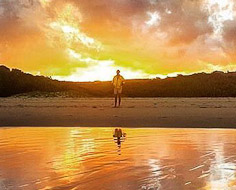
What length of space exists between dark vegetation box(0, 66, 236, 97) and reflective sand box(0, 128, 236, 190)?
4544 cm

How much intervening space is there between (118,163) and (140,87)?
56390 mm

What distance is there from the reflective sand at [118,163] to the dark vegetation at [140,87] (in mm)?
45442

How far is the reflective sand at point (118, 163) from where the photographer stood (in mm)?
4926

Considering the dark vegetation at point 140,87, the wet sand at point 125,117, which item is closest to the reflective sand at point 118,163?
the wet sand at point 125,117

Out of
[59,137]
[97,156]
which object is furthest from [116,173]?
[59,137]

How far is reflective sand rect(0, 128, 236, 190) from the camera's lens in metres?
4.93

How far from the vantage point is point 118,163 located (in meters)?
6.38

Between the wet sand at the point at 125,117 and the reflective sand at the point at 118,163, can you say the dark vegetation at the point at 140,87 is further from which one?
the reflective sand at the point at 118,163

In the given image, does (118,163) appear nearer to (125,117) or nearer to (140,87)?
(125,117)

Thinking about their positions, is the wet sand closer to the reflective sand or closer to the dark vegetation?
the reflective sand

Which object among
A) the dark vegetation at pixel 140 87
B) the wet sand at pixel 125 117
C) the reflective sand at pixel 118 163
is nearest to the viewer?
the reflective sand at pixel 118 163

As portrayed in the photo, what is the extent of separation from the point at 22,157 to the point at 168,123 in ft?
26.8

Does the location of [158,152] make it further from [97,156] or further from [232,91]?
[232,91]

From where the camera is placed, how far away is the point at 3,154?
7.37m
